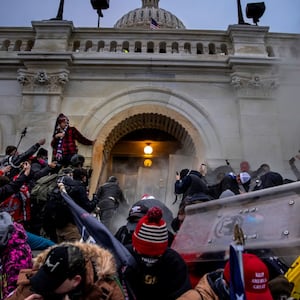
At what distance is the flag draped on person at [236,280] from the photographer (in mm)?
1767

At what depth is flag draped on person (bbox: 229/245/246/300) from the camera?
1767 millimetres

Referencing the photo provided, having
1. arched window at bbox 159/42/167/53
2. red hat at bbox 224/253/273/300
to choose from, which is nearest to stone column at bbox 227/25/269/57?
arched window at bbox 159/42/167/53

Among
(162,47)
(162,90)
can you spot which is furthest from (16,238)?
(162,47)

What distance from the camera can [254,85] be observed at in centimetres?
934

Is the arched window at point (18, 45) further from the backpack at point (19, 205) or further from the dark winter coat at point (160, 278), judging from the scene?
the dark winter coat at point (160, 278)

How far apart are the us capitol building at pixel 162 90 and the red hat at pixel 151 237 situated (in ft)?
20.6

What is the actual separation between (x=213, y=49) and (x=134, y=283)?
9200 millimetres

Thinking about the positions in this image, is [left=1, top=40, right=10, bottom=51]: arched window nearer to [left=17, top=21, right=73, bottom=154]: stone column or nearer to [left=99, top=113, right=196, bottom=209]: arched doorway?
[left=17, top=21, right=73, bottom=154]: stone column

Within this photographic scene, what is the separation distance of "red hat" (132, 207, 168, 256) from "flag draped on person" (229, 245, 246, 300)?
0.72 m

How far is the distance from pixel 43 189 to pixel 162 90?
5.54 m

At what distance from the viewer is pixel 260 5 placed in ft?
35.9

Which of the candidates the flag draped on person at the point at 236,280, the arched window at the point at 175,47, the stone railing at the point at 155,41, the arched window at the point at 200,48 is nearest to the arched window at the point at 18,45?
the stone railing at the point at 155,41

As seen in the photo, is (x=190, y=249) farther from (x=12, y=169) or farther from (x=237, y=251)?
(x=12, y=169)

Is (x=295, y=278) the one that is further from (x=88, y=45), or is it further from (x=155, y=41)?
(x=88, y=45)
